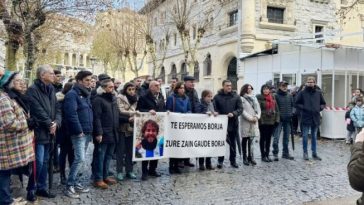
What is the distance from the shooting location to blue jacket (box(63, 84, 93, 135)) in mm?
6492

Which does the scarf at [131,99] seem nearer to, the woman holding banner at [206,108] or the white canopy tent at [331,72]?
the woman holding banner at [206,108]

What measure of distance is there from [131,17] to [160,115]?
25.9 metres

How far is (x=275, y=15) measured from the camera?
29.3m

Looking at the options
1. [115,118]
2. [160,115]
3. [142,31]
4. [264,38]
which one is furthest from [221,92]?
[142,31]

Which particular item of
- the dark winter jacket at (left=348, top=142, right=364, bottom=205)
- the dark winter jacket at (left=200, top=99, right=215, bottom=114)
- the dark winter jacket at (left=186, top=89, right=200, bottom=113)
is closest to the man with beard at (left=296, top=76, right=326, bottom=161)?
the dark winter jacket at (left=200, top=99, right=215, bottom=114)

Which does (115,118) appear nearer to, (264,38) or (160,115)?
(160,115)

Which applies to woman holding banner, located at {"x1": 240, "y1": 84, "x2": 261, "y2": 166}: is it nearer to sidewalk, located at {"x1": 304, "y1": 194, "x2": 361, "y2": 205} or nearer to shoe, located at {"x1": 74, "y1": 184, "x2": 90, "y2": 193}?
sidewalk, located at {"x1": 304, "y1": 194, "x2": 361, "y2": 205}

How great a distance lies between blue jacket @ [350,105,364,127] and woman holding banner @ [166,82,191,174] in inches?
288

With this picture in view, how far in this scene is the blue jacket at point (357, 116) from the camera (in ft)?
43.7

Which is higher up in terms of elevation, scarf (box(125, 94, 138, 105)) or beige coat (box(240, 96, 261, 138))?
scarf (box(125, 94, 138, 105))

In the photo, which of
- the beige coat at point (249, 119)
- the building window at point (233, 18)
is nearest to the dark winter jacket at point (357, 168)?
the beige coat at point (249, 119)

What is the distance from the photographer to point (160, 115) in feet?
26.7

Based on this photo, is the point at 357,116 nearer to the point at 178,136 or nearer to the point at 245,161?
the point at 245,161

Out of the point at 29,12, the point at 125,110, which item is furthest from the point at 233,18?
the point at 125,110
